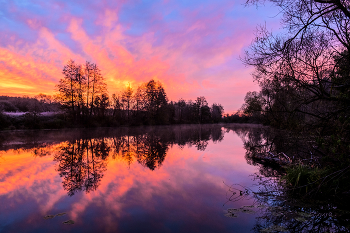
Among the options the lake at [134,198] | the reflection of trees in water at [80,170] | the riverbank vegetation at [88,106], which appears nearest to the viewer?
the lake at [134,198]

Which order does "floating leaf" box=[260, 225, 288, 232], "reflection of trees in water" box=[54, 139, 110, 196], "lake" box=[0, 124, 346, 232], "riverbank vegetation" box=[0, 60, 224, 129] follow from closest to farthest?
"floating leaf" box=[260, 225, 288, 232] → "lake" box=[0, 124, 346, 232] → "reflection of trees in water" box=[54, 139, 110, 196] → "riverbank vegetation" box=[0, 60, 224, 129]

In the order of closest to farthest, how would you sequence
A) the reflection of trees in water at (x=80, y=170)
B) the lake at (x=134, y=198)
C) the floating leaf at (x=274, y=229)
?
the floating leaf at (x=274, y=229), the lake at (x=134, y=198), the reflection of trees in water at (x=80, y=170)

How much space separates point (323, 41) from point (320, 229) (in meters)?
4.56

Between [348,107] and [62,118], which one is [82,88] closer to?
[62,118]

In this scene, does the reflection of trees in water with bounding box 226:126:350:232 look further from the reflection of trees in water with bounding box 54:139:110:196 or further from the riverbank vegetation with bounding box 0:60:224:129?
the riverbank vegetation with bounding box 0:60:224:129

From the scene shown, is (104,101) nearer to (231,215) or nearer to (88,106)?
(88,106)

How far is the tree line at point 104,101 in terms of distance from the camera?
30688 millimetres

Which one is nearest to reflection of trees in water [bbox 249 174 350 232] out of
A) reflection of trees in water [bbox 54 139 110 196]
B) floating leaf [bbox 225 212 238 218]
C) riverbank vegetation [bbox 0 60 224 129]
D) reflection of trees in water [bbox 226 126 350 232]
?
reflection of trees in water [bbox 226 126 350 232]

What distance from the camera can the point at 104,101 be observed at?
3538 centimetres

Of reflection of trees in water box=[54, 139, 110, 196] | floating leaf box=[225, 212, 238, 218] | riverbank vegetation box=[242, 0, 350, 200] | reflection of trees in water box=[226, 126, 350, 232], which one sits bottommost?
floating leaf box=[225, 212, 238, 218]

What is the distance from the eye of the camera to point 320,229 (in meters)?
3.49

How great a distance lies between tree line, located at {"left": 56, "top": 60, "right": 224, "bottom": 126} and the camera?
30688 mm

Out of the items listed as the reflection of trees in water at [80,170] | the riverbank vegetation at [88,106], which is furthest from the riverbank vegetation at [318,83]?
the riverbank vegetation at [88,106]

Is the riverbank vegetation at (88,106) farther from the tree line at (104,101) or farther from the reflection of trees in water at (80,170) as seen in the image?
the reflection of trees in water at (80,170)
